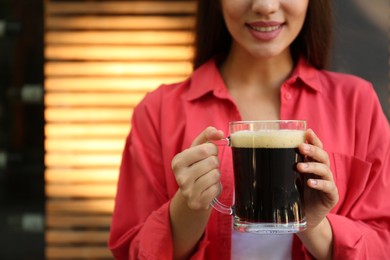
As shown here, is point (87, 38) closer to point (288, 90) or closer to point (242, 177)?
point (288, 90)

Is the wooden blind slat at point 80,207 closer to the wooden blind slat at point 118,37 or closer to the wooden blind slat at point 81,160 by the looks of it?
the wooden blind slat at point 81,160

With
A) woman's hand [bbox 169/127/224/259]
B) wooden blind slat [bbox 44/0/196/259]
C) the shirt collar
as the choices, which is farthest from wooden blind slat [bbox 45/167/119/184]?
woman's hand [bbox 169/127/224/259]

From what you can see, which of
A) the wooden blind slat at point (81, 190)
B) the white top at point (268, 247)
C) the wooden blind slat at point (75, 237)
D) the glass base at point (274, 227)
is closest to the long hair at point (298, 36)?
the white top at point (268, 247)

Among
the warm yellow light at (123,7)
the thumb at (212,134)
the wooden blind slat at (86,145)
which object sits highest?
the warm yellow light at (123,7)

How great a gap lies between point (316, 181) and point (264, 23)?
0.50 m

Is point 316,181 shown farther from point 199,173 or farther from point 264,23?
point 264,23

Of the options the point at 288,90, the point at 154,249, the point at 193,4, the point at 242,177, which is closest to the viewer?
the point at 242,177

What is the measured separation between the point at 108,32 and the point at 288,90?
1685 mm

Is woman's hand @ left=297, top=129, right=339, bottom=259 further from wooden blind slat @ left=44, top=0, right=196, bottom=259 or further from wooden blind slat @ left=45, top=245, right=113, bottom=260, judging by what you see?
wooden blind slat @ left=45, top=245, right=113, bottom=260

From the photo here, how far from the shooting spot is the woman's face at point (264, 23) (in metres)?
2.10

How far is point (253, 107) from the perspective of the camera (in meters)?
2.26

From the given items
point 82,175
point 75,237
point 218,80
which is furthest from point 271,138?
point 75,237

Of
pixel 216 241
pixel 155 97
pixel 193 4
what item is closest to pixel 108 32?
pixel 193 4

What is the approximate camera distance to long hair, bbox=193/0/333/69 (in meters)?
2.32
